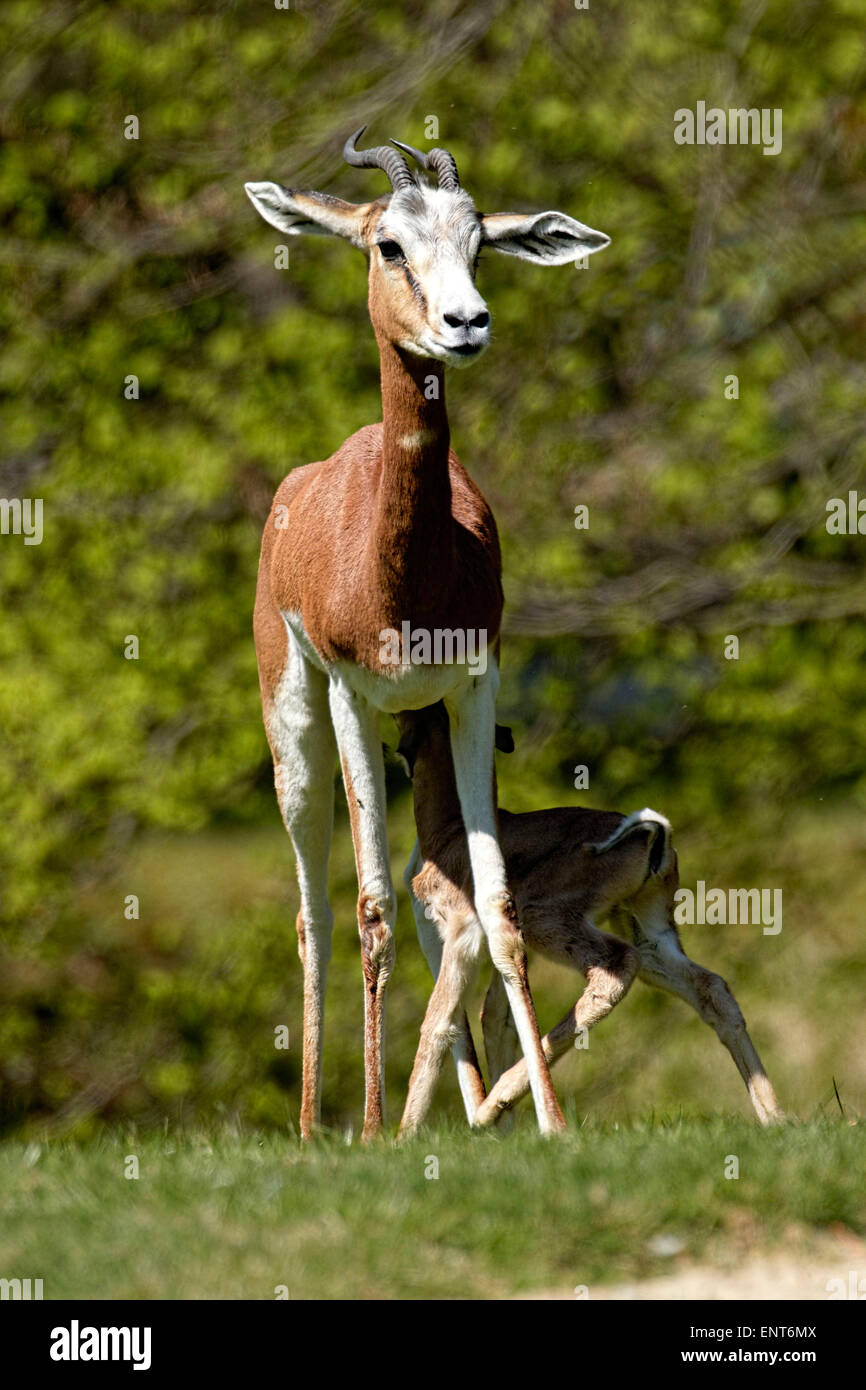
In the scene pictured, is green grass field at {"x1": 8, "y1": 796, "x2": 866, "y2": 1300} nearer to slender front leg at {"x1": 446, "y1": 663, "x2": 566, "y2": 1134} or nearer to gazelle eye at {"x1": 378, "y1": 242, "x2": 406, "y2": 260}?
slender front leg at {"x1": 446, "y1": 663, "x2": 566, "y2": 1134}

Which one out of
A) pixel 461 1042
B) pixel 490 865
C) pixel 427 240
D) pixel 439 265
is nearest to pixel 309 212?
pixel 427 240

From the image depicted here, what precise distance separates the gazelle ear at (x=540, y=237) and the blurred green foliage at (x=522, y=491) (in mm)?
4735

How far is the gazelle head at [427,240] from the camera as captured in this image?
20.9ft

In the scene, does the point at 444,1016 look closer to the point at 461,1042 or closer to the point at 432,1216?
the point at 461,1042

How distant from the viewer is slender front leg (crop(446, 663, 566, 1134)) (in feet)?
22.7

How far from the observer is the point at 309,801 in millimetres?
8430

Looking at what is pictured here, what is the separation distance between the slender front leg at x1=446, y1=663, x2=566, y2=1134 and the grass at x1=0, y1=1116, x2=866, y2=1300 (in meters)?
0.61

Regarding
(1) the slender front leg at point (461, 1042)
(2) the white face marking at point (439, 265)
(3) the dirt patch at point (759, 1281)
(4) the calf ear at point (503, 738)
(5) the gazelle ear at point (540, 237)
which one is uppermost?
(5) the gazelle ear at point (540, 237)

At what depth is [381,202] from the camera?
7102mm

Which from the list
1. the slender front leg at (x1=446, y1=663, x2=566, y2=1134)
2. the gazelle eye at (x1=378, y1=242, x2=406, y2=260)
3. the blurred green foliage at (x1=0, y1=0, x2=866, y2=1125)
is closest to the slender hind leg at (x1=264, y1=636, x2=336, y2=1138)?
the slender front leg at (x1=446, y1=663, x2=566, y2=1134)

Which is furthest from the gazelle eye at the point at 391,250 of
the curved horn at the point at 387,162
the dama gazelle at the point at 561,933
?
the dama gazelle at the point at 561,933

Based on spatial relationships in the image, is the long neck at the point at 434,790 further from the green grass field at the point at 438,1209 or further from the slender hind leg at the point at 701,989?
the green grass field at the point at 438,1209

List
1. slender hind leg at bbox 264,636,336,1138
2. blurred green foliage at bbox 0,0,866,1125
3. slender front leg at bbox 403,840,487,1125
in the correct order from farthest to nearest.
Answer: blurred green foliage at bbox 0,0,866,1125 → slender hind leg at bbox 264,636,336,1138 → slender front leg at bbox 403,840,487,1125
